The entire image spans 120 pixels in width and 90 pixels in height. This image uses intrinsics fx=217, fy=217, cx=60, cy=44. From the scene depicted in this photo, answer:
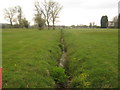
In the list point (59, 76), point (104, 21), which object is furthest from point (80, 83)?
point (104, 21)

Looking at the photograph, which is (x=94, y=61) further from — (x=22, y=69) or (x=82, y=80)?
(x=22, y=69)

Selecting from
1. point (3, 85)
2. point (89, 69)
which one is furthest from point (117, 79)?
point (3, 85)

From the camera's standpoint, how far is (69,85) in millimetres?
10148

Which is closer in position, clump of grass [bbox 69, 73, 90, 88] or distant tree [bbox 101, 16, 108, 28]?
clump of grass [bbox 69, 73, 90, 88]

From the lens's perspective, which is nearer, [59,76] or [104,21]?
[59,76]

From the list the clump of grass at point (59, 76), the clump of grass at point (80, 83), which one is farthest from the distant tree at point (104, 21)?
the clump of grass at point (80, 83)

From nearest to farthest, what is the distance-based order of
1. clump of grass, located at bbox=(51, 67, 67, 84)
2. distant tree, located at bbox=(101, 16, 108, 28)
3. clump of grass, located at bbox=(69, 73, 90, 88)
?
clump of grass, located at bbox=(69, 73, 90, 88) < clump of grass, located at bbox=(51, 67, 67, 84) < distant tree, located at bbox=(101, 16, 108, 28)

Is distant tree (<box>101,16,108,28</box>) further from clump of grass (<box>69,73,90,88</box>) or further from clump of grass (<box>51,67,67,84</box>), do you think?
clump of grass (<box>69,73,90,88</box>)

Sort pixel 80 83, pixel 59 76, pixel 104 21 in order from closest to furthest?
pixel 80 83
pixel 59 76
pixel 104 21

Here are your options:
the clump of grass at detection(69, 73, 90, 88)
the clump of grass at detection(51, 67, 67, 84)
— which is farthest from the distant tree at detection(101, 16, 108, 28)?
the clump of grass at detection(69, 73, 90, 88)

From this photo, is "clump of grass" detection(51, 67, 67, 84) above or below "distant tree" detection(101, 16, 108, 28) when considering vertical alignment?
below

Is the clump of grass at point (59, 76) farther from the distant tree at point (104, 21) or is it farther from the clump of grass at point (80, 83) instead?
the distant tree at point (104, 21)

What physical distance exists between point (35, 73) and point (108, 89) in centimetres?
367

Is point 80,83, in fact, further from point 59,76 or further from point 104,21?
point 104,21
